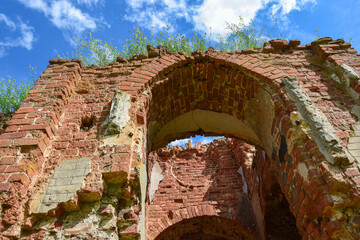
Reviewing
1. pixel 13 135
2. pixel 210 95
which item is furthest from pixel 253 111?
pixel 13 135

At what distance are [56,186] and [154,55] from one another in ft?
7.97

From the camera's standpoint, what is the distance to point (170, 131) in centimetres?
483

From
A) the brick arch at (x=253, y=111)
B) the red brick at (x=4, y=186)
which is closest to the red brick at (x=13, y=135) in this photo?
the red brick at (x=4, y=186)

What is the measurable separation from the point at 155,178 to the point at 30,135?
505 centimetres

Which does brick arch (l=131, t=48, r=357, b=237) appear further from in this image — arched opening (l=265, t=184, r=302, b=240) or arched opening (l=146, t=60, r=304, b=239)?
arched opening (l=265, t=184, r=302, b=240)

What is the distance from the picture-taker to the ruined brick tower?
2.36 meters

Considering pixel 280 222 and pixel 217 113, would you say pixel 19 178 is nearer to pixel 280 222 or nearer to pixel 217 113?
pixel 217 113

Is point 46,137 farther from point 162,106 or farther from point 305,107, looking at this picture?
point 305,107

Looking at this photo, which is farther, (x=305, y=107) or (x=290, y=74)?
(x=290, y=74)

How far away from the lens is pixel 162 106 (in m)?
4.28

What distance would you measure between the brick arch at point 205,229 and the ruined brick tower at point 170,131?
968 millimetres

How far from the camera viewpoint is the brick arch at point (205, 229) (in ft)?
21.7

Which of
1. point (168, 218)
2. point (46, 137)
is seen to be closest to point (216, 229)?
point (168, 218)

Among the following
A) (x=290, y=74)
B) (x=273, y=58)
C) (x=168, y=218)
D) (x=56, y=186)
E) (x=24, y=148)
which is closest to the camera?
(x=56, y=186)
